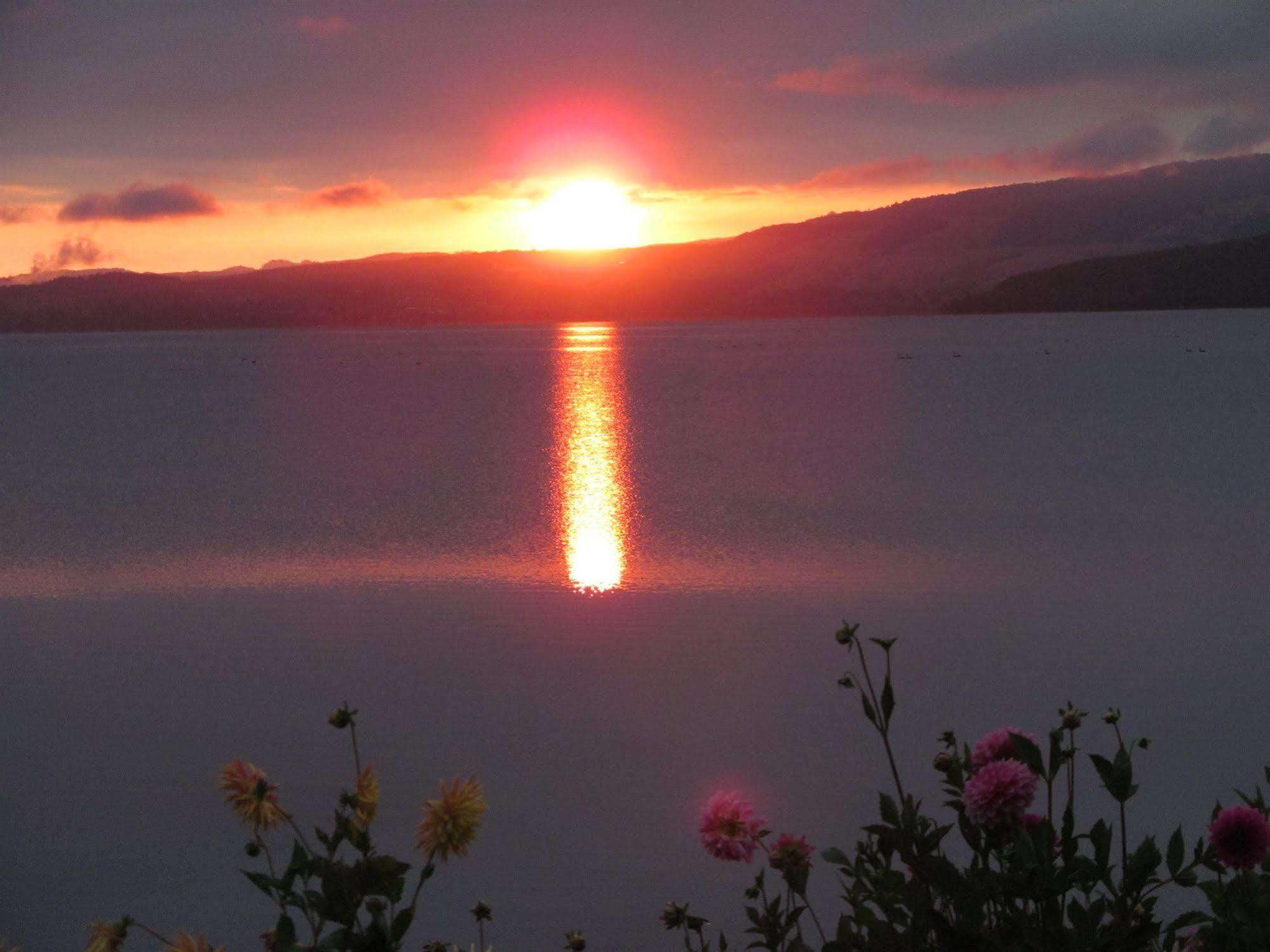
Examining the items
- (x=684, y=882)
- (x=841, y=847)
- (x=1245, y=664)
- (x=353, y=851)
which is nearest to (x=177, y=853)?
(x=353, y=851)

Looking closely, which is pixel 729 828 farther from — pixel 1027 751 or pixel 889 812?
pixel 1027 751

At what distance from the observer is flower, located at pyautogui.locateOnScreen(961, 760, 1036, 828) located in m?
1.82

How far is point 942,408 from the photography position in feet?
83.8

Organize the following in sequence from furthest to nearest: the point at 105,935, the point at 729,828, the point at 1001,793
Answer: the point at 729,828, the point at 1001,793, the point at 105,935

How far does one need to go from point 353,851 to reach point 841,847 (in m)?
1.40

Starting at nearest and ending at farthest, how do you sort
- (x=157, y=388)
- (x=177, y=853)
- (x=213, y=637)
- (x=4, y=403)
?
(x=177, y=853) → (x=213, y=637) → (x=4, y=403) → (x=157, y=388)

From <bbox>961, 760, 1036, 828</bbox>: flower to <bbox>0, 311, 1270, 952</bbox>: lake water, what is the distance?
1.78m

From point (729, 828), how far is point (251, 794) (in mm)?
760

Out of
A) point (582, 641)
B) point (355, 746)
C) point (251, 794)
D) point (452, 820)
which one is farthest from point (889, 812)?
point (582, 641)

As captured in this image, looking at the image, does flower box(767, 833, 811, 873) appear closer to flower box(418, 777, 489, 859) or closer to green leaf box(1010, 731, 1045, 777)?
green leaf box(1010, 731, 1045, 777)

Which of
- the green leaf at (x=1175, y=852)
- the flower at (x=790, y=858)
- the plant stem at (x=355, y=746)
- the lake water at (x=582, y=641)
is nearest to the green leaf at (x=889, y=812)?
the flower at (x=790, y=858)

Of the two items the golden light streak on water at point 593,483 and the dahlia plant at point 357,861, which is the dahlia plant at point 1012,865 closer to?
the dahlia plant at point 357,861

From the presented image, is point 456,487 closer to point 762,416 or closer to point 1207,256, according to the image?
point 762,416

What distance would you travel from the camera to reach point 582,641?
6.38 metres
